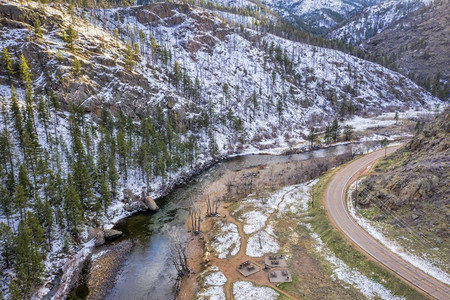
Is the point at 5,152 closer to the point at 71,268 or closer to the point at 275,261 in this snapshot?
the point at 71,268

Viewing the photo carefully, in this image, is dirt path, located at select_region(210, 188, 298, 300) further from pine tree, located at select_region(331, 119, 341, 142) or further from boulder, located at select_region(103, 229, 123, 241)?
pine tree, located at select_region(331, 119, 341, 142)

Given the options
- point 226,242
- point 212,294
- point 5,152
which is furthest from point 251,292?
point 5,152

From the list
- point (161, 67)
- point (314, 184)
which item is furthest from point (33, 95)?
point (314, 184)

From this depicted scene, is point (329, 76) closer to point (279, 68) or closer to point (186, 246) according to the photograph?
point (279, 68)

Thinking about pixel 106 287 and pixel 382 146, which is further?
pixel 382 146

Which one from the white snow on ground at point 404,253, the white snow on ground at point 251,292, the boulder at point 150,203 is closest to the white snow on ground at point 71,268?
the boulder at point 150,203

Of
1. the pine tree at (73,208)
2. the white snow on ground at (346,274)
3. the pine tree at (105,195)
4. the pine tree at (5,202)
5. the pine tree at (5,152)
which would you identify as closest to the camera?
the white snow on ground at (346,274)

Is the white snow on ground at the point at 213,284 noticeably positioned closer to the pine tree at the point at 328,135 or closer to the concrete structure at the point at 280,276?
the concrete structure at the point at 280,276
